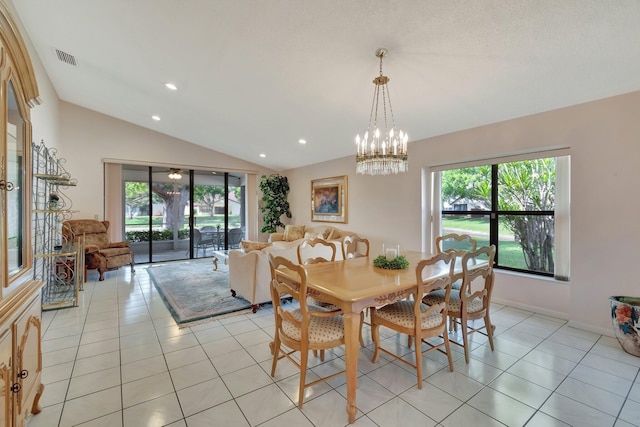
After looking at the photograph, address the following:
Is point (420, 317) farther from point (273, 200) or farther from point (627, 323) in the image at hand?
point (273, 200)

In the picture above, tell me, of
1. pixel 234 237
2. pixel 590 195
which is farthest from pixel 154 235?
pixel 590 195

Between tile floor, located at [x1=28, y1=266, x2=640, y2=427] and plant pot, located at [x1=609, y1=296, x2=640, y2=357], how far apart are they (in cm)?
11

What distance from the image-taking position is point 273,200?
299 inches

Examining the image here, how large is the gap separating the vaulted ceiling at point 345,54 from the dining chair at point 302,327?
6.83 feet

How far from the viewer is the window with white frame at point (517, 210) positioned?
339cm

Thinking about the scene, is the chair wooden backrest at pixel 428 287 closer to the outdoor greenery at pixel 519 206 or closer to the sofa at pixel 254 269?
the sofa at pixel 254 269

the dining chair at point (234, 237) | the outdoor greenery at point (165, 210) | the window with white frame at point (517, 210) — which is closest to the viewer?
the window with white frame at point (517, 210)

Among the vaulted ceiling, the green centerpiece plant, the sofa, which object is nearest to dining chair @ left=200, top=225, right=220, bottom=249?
the vaulted ceiling

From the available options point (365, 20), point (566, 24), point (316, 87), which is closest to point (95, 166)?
point (316, 87)

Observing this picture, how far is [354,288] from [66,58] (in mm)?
5015

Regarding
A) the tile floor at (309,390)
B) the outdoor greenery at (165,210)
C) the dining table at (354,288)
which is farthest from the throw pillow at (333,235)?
the outdoor greenery at (165,210)

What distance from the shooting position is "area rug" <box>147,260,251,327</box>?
136 inches

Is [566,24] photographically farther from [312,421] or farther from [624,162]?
[312,421]

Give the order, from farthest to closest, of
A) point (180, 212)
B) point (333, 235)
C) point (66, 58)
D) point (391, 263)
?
point (180, 212) → point (333, 235) → point (66, 58) → point (391, 263)
